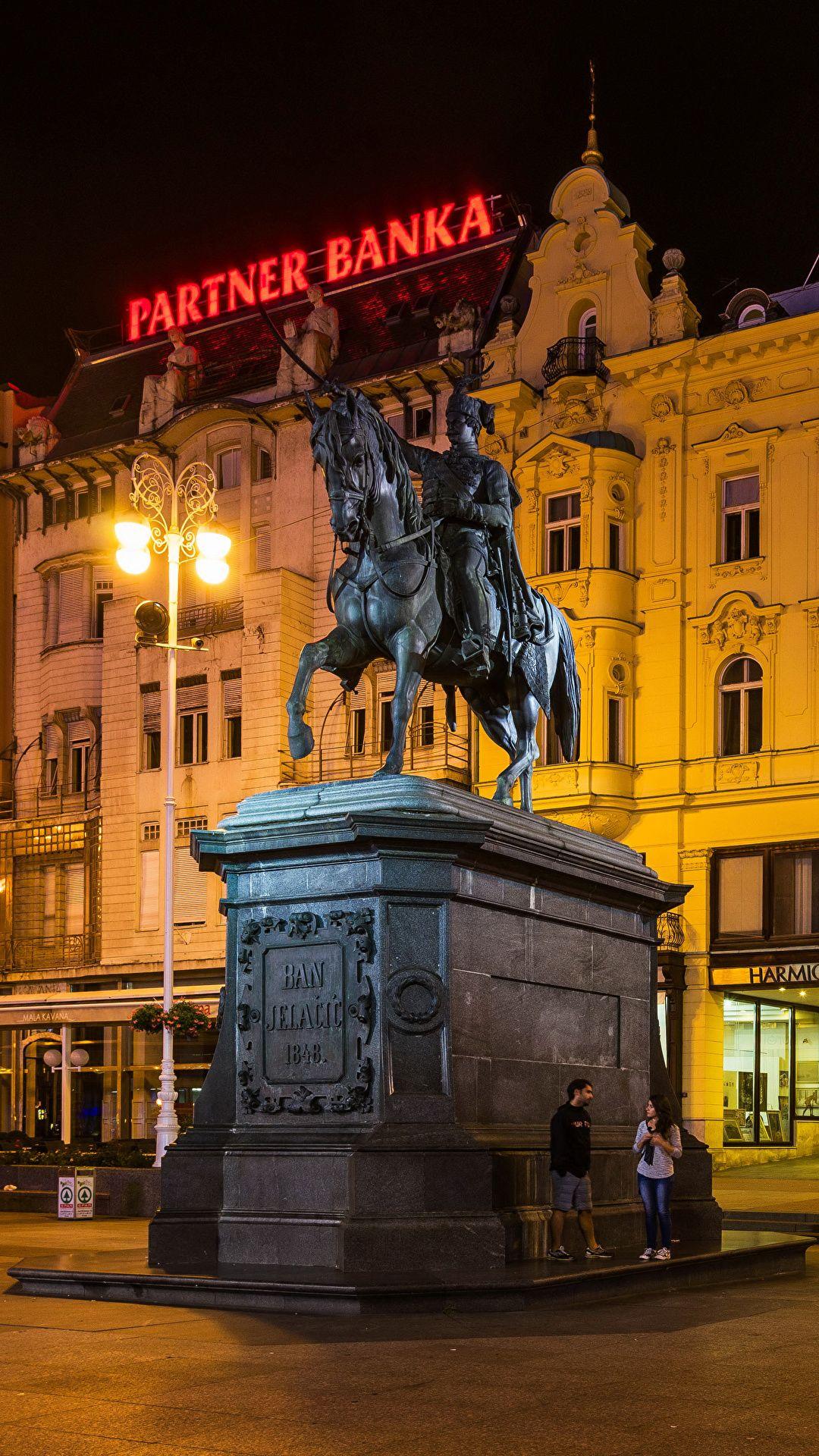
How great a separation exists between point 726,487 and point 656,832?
24.7 ft

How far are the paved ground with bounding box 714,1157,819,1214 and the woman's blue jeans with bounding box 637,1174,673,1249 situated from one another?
1068cm

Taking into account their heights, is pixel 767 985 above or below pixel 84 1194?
above

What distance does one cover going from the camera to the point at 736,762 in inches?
1518

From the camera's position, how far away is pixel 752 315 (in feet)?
134

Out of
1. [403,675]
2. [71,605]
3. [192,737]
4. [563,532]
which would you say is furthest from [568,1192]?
[71,605]

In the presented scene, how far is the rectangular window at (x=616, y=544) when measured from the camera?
4053 centimetres

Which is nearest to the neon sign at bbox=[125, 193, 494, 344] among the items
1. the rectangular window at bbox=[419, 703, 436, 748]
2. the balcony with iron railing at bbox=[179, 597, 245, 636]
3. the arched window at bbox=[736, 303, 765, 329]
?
the balcony with iron railing at bbox=[179, 597, 245, 636]

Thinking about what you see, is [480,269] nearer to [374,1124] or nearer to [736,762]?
[736,762]

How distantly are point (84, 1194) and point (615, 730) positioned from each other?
63.6 feet

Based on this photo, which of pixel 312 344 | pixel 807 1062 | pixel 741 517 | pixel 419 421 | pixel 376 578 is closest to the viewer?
pixel 376 578

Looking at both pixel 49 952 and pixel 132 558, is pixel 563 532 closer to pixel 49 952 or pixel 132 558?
pixel 132 558

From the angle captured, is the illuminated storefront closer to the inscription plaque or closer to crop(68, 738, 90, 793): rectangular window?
crop(68, 738, 90, 793): rectangular window

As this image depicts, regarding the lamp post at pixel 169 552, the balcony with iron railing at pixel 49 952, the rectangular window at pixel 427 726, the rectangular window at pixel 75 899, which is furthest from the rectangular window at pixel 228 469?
the lamp post at pixel 169 552

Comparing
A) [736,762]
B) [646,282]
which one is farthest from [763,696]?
[646,282]
